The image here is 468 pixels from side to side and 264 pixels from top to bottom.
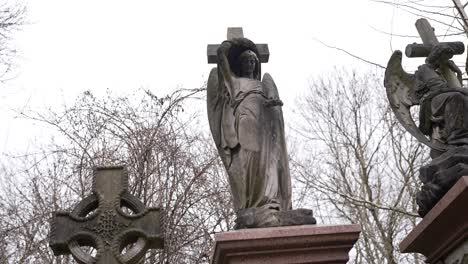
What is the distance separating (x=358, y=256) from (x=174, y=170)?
849 cm

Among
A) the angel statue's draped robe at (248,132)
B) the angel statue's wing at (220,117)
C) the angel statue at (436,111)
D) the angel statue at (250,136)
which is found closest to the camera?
the angel statue at (436,111)

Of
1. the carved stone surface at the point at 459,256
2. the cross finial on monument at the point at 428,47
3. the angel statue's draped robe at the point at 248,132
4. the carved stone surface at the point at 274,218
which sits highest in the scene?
the cross finial on monument at the point at 428,47

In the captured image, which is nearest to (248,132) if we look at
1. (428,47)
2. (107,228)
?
(107,228)

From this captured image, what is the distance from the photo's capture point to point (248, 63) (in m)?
5.55

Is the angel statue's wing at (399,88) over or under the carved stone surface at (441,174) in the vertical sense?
over

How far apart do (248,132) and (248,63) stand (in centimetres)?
84

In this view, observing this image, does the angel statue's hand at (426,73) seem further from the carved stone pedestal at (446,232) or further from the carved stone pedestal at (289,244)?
the carved stone pedestal at (289,244)

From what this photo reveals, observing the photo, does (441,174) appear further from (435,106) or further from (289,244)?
(289,244)

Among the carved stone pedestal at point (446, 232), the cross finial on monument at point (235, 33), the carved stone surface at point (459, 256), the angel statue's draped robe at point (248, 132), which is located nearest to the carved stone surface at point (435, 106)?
the carved stone pedestal at point (446, 232)

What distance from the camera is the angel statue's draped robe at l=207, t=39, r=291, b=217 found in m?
4.88

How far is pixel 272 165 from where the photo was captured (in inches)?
197

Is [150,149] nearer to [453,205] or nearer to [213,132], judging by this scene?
[213,132]

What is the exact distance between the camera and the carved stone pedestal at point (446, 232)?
152 inches

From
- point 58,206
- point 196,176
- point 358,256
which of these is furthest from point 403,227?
point 58,206
